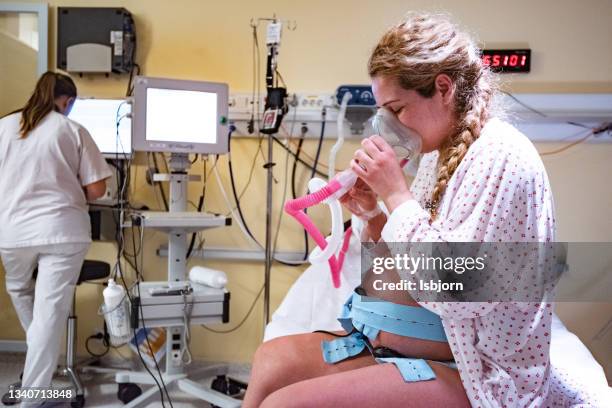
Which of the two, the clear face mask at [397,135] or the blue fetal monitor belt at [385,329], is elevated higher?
the clear face mask at [397,135]

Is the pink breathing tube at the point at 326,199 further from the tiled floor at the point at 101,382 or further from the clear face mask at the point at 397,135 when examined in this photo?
the tiled floor at the point at 101,382

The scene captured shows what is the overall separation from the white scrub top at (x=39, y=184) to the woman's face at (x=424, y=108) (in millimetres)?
1525

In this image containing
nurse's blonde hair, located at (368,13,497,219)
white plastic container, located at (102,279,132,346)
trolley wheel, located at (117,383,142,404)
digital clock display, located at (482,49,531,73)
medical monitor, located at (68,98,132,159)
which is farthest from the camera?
medical monitor, located at (68,98,132,159)

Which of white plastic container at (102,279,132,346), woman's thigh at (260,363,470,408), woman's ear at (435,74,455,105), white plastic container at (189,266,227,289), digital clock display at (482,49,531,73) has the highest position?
digital clock display at (482,49,531,73)

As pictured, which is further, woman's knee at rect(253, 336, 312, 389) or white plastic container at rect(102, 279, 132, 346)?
white plastic container at rect(102, 279, 132, 346)

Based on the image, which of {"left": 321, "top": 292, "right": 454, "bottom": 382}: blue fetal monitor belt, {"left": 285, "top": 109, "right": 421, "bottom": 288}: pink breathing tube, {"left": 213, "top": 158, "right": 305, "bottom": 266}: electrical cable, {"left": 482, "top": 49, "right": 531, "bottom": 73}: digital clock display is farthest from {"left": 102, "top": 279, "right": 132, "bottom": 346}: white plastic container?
{"left": 482, "top": 49, "right": 531, "bottom": 73}: digital clock display

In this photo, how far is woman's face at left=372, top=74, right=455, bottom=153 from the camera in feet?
2.99

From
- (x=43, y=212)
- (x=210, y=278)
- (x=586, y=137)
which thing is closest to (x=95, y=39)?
(x=43, y=212)

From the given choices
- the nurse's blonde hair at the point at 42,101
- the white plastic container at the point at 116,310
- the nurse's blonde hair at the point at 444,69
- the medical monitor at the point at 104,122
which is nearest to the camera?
the nurse's blonde hair at the point at 444,69

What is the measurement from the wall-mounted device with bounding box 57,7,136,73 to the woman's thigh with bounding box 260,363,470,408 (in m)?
2.07

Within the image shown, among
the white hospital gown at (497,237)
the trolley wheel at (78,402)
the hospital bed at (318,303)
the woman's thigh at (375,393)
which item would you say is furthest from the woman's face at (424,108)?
the trolley wheel at (78,402)

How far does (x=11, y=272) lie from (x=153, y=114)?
89cm

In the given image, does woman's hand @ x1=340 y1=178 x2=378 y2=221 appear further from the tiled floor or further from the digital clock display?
the digital clock display

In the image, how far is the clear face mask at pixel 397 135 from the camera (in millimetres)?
963
